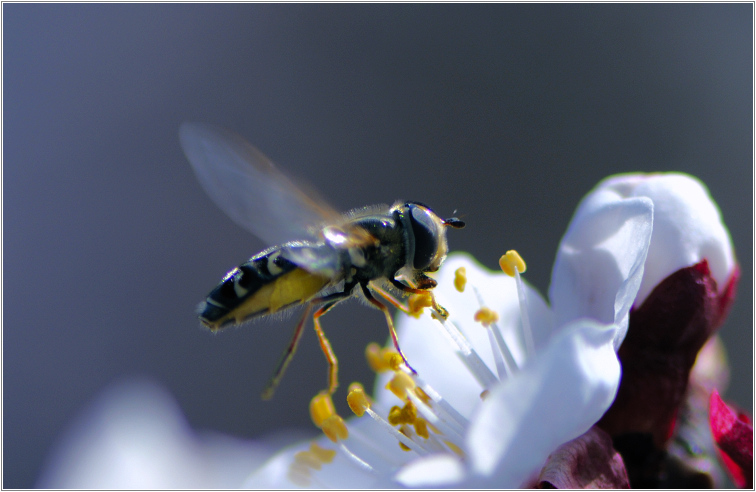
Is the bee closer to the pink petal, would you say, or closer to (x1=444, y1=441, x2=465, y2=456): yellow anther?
(x1=444, y1=441, x2=465, y2=456): yellow anther

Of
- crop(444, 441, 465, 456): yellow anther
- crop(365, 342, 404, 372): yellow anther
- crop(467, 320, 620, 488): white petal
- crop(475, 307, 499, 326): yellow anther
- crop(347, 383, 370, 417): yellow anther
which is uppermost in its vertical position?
crop(467, 320, 620, 488): white petal

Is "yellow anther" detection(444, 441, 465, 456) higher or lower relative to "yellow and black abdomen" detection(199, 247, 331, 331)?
lower

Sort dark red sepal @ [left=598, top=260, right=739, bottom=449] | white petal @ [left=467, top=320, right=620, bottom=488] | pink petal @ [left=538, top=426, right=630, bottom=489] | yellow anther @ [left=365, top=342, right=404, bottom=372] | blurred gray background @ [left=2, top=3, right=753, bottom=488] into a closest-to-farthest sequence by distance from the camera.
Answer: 1. white petal @ [left=467, top=320, right=620, bottom=488]
2. pink petal @ [left=538, top=426, right=630, bottom=489]
3. dark red sepal @ [left=598, top=260, right=739, bottom=449]
4. yellow anther @ [left=365, top=342, right=404, bottom=372]
5. blurred gray background @ [left=2, top=3, right=753, bottom=488]

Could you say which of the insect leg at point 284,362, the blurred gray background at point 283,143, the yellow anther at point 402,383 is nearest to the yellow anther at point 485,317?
the yellow anther at point 402,383

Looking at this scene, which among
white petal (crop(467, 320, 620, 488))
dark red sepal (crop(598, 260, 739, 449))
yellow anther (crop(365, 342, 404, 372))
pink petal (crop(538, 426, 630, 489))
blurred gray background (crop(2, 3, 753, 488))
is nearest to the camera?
white petal (crop(467, 320, 620, 488))

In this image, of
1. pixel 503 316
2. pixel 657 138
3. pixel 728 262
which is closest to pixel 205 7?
pixel 657 138

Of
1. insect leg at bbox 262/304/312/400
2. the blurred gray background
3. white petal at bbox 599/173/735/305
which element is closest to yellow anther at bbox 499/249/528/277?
white petal at bbox 599/173/735/305
